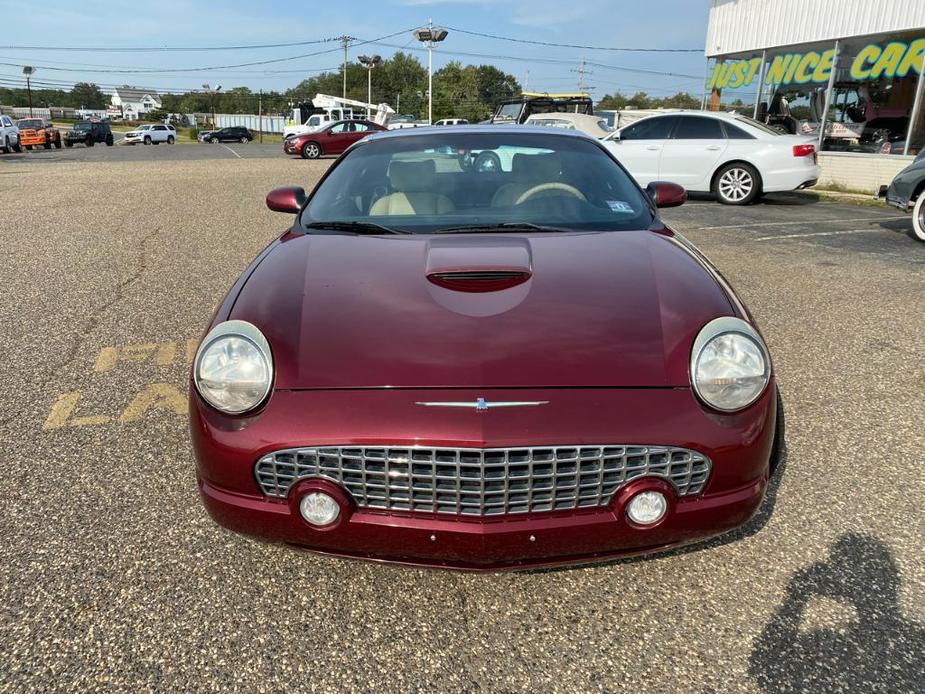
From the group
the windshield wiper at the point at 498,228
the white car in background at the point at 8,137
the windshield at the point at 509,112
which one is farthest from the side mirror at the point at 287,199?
the white car in background at the point at 8,137

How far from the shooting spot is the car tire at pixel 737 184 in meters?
11.0

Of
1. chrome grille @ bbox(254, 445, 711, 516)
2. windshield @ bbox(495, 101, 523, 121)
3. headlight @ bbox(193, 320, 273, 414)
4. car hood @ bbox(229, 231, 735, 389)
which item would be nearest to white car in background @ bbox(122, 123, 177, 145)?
windshield @ bbox(495, 101, 523, 121)

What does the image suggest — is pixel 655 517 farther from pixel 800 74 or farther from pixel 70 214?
pixel 800 74

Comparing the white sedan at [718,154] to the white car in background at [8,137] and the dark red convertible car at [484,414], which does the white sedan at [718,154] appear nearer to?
the dark red convertible car at [484,414]

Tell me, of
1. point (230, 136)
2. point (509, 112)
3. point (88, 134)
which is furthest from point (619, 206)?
point (230, 136)

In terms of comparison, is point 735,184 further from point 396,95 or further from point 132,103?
point 132,103

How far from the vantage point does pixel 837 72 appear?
48.6ft

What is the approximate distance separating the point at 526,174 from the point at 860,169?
13.1 m

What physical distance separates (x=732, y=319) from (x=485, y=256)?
2.72 feet

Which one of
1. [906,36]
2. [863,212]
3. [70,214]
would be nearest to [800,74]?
[906,36]

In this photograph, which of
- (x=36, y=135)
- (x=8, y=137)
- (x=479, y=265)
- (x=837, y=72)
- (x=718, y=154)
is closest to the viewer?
(x=479, y=265)

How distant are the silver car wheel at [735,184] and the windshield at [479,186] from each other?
28.2 ft

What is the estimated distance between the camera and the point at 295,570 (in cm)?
218

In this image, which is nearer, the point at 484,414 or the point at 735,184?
the point at 484,414
